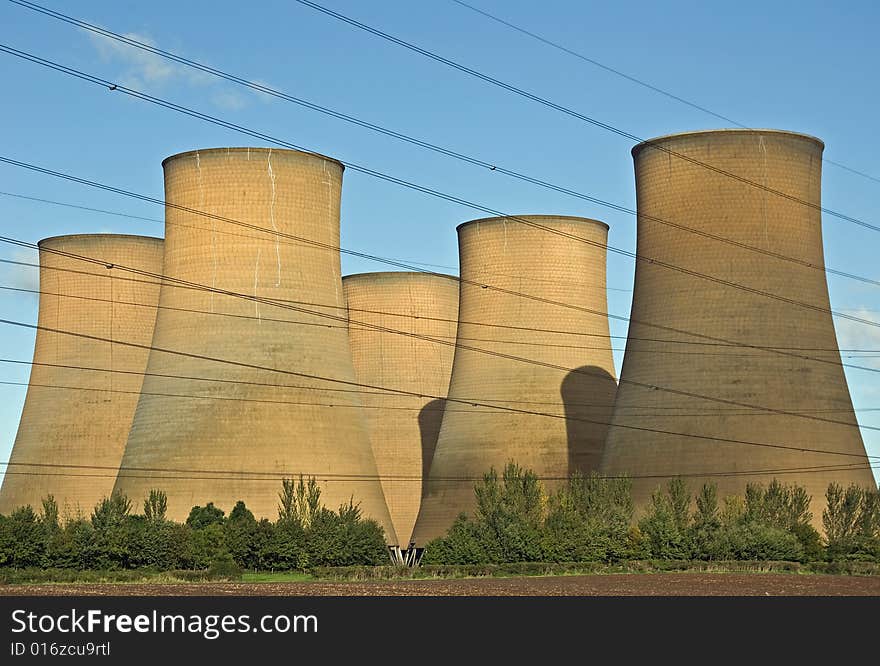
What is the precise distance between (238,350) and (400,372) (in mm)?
13828

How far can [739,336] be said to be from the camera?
35.2m

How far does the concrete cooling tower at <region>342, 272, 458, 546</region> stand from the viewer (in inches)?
1873

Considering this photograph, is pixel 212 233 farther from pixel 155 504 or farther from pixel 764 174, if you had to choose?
pixel 764 174

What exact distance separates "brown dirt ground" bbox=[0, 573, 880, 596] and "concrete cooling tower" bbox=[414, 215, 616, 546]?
15930mm

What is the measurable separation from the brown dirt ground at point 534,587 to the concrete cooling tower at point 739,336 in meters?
10.0

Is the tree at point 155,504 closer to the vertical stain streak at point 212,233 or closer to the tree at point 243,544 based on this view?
the tree at point 243,544

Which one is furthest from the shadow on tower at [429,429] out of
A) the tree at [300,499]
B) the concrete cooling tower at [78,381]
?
the tree at [300,499]

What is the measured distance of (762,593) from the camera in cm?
2012

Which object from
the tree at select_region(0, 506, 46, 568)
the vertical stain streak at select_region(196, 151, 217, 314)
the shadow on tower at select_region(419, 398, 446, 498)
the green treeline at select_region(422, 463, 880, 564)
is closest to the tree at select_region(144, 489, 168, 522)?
the vertical stain streak at select_region(196, 151, 217, 314)

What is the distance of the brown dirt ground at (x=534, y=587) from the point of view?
20141 mm

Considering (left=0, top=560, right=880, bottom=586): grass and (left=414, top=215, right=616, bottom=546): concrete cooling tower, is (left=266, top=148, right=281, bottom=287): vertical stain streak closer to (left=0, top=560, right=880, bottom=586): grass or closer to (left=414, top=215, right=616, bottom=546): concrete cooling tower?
(left=414, top=215, right=616, bottom=546): concrete cooling tower

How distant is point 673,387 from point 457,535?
28.8 ft

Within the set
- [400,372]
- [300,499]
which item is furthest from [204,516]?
[400,372]

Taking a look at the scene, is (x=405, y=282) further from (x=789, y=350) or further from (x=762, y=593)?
(x=762, y=593)
